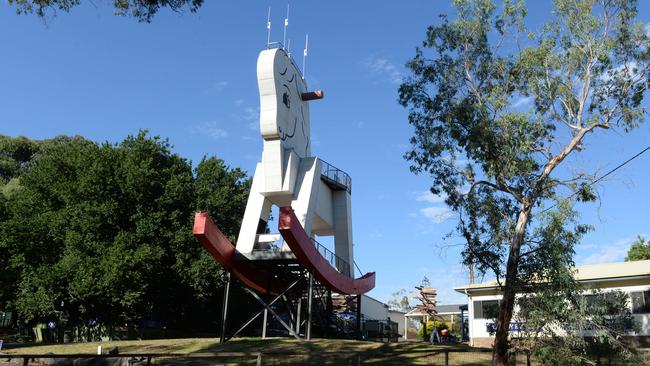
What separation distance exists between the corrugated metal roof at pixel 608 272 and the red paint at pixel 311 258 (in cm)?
627

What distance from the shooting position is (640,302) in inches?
965

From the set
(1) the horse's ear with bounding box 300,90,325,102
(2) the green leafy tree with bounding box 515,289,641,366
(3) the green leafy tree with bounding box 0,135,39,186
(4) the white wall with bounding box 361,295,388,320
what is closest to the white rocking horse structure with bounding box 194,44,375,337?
(1) the horse's ear with bounding box 300,90,325,102

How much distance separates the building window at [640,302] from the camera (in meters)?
24.3

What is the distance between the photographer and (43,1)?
1389 centimetres

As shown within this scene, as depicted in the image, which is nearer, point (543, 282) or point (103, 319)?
point (543, 282)

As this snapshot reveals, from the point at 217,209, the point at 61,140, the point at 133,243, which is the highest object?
the point at 61,140

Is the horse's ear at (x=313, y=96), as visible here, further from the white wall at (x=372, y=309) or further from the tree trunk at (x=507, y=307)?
the white wall at (x=372, y=309)

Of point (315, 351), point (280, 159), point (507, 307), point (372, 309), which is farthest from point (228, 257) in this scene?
point (372, 309)

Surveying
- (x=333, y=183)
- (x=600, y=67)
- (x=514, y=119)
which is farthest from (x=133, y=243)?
(x=600, y=67)

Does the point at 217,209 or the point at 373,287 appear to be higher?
the point at 217,209

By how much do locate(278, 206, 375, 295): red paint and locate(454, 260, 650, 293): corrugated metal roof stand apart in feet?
20.6

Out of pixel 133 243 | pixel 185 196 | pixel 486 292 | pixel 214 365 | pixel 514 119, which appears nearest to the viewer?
pixel 214 365

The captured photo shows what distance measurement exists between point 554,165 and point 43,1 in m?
14.9

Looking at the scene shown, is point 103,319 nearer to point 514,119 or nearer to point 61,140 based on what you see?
point 514,119
